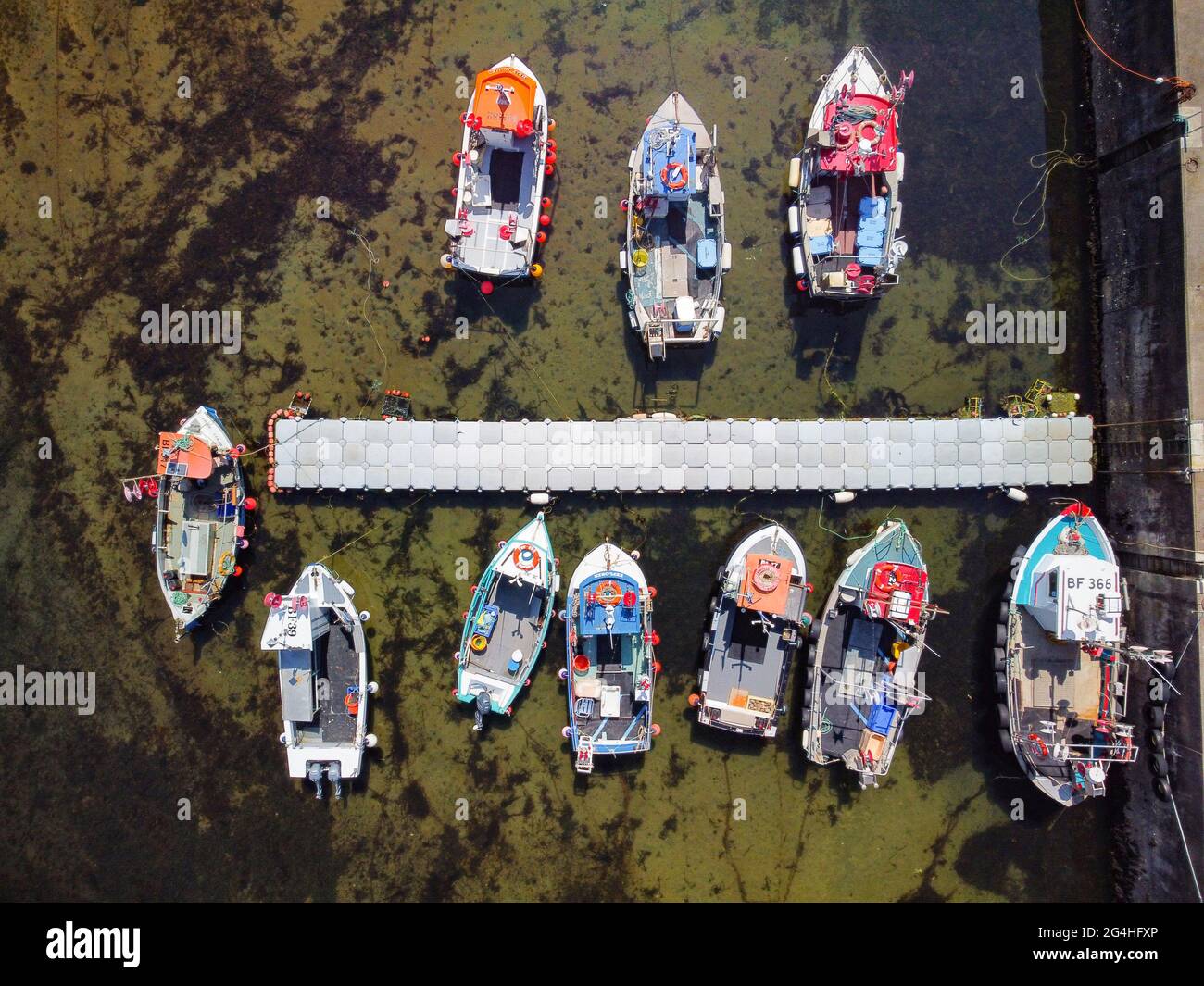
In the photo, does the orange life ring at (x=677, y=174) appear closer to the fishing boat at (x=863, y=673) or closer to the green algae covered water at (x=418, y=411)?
the green algae covered water at (x=418, y=411)

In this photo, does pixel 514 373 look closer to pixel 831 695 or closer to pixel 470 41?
pixel 470 41

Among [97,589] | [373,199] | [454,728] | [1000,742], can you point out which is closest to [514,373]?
[373,199]

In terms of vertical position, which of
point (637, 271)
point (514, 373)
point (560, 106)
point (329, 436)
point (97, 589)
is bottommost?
point (97, 589)

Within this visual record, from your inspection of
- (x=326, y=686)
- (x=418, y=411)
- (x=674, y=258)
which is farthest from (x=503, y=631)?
(x=674, y=258)

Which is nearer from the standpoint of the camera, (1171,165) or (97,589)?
(1171,165)

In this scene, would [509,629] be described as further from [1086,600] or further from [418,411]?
[1086,600]

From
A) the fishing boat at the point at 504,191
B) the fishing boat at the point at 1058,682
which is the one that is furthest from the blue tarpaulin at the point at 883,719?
the fishing boat at the point at 504,191
